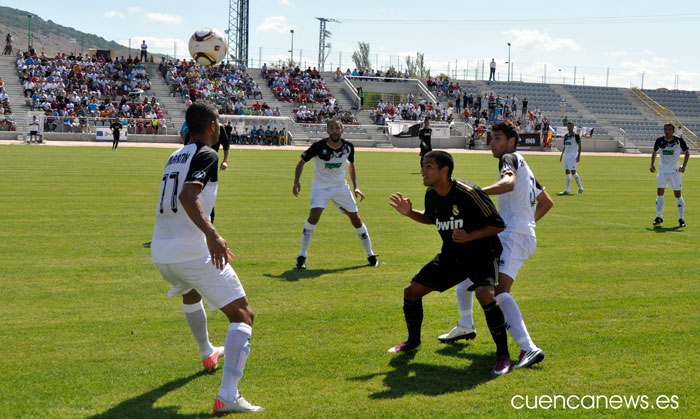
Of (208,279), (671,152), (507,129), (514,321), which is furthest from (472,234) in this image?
(671,152)

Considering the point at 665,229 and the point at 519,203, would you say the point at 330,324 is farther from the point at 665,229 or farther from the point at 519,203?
the point at 665,229

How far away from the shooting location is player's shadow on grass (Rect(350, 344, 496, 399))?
5.48 metres

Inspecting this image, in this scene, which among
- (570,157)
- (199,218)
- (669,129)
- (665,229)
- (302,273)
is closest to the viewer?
(199,218)

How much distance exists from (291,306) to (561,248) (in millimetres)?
6098

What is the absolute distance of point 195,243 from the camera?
5.04 m

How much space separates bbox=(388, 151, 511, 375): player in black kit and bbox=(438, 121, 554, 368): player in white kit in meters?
0.19

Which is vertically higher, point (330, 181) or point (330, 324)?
point (330, 181)

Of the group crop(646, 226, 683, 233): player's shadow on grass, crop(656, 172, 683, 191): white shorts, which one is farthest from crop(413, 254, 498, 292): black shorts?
crop(656, 172, 683, 191): white shorts

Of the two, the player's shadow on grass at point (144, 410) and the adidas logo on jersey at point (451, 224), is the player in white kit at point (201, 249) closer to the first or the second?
the player's shadow on grass at point (144, 410)

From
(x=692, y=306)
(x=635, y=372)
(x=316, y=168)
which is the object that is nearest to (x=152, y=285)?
(x=316, y=168)

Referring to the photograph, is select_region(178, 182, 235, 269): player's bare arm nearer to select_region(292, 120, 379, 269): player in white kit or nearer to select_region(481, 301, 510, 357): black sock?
select_region(481, 301, 510, 357): black sock

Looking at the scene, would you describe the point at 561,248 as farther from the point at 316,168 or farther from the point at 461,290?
the point at 461,290

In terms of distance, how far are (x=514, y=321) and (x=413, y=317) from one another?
921 mm

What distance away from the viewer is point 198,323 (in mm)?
5812
